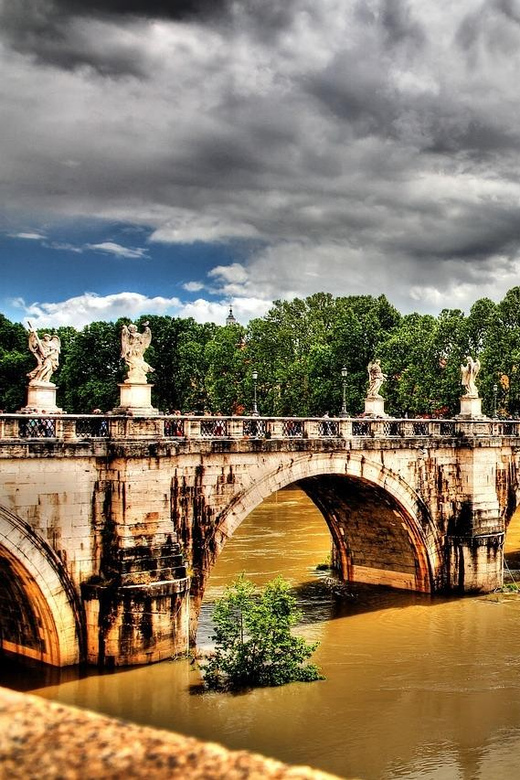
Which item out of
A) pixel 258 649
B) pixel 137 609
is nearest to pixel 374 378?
pixel 258 649

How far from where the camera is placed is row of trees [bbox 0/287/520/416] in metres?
48.8

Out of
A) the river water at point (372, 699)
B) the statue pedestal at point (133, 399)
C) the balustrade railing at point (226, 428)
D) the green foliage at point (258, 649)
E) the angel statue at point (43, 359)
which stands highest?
the angel statue at point (43, 359)

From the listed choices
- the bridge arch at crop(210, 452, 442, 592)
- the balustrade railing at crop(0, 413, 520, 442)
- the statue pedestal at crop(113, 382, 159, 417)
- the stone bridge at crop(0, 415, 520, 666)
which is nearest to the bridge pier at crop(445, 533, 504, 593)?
the stone bridge at crop(0, 415, 520, 666)

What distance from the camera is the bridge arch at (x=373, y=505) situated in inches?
979

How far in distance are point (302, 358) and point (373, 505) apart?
110 feet

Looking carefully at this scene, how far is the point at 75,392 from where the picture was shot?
63.2m

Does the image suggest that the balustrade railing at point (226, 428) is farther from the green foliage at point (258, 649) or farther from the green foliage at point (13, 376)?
the green foliage at point (13, 376)

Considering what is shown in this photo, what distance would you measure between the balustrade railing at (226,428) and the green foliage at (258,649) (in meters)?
4.59

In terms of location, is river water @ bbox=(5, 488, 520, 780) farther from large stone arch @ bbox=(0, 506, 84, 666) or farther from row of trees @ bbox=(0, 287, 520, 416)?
row of trees @ bbox=(0, 287, 520, 416)

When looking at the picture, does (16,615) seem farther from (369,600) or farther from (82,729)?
(82,729)

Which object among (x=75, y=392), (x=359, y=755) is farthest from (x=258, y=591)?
(x=75, y=392)

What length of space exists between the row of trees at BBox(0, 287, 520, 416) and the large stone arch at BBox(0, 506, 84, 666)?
33.6 metres

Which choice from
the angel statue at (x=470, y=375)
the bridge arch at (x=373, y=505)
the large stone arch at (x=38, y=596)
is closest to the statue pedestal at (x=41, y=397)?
the large stone arch at (x=38, y=596)

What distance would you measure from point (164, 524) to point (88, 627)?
302 cm
